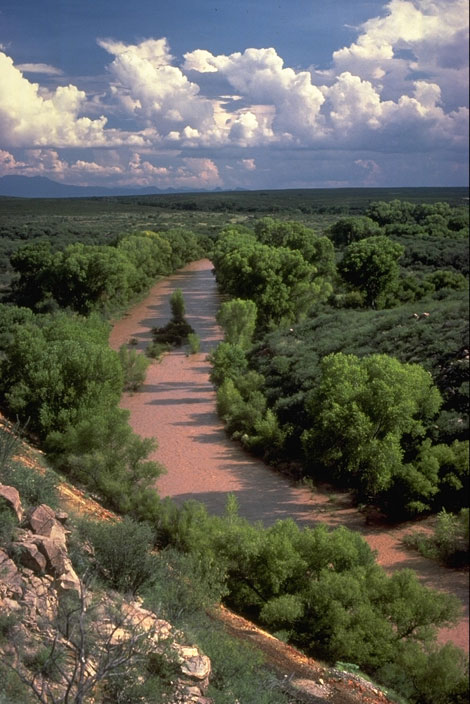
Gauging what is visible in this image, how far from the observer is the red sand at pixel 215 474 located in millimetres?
10086

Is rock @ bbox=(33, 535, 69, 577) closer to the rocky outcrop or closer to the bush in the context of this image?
the rocky outcrop

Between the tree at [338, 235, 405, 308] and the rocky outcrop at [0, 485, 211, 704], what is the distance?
21025mm

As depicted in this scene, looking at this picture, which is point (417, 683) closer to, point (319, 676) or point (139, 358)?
point (319, 676)

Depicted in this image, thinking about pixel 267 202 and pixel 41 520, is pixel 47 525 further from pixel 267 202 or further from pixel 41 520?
pixel 267 202

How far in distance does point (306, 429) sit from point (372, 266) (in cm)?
1379

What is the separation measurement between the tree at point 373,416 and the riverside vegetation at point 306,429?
3cm

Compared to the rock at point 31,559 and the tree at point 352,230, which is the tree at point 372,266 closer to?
the tree at point 352,230

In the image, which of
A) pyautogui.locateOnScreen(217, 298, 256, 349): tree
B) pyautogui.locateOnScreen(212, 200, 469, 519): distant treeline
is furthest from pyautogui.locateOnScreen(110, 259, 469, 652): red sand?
pyautogui.locateOnScreen(217, 298, 256, 349): tree

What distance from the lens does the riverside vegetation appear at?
801 cm

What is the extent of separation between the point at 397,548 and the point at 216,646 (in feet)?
16.3

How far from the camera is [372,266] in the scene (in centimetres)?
2689

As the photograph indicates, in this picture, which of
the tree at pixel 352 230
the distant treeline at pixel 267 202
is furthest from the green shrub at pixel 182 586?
the tree at pixel 352 230

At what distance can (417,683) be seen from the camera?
7.19 m

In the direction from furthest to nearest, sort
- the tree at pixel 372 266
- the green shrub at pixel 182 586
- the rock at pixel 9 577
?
1. the tree at pixel 372 266
2. the green shrub at pixel 182 586
3. the rock at pixel 9 577
